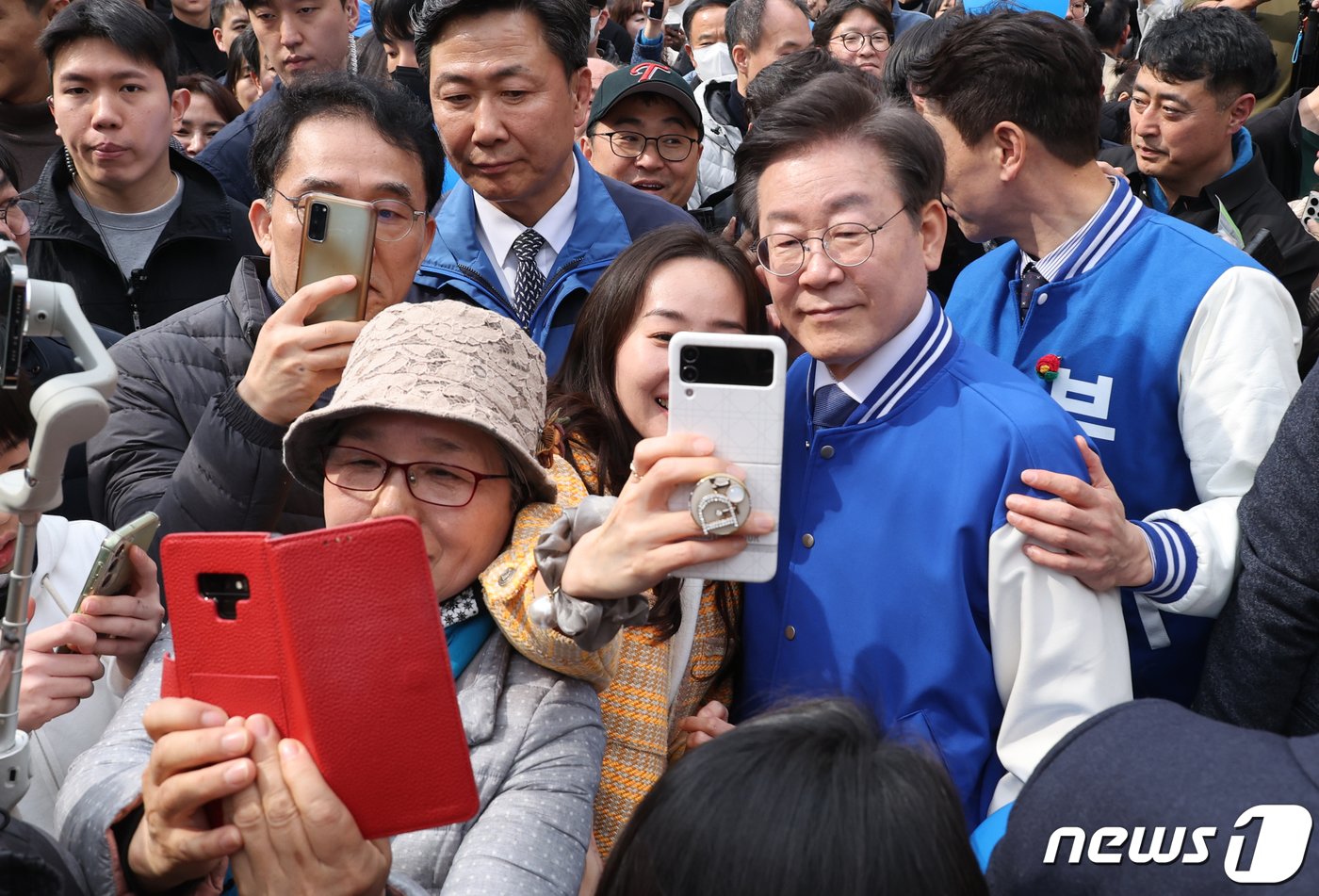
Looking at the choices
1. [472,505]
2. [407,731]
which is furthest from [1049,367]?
[407,731]

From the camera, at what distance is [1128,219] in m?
2.78

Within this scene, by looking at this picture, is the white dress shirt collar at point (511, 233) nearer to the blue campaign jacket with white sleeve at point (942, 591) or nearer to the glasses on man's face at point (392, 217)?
the glasses on man's face at point (392, 217)

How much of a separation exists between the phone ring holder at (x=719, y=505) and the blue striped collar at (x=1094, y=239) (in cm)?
136

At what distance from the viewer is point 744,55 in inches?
249

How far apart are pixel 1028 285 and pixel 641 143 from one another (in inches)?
84.5

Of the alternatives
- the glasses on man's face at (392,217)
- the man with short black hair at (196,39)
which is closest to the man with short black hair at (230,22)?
the man with short black hair at (196,39)

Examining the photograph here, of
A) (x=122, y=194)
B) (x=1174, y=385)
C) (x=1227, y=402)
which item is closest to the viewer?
(x=1227, y=402)

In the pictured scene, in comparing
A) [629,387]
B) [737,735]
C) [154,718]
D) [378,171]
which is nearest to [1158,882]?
[737,735]

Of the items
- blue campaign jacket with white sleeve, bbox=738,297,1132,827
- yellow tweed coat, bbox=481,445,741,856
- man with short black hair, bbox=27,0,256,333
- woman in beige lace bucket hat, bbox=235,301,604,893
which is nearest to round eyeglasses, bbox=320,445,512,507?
woman in beige lace bucket hat, bbox=235,301,604,893

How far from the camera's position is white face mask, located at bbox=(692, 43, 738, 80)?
752 cm

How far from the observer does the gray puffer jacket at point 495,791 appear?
5.25ft

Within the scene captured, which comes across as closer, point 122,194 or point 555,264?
point 555,264

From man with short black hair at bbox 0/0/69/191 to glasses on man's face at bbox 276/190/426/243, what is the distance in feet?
9.56

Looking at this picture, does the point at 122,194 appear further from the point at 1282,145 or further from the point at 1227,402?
the point at 1282,145
